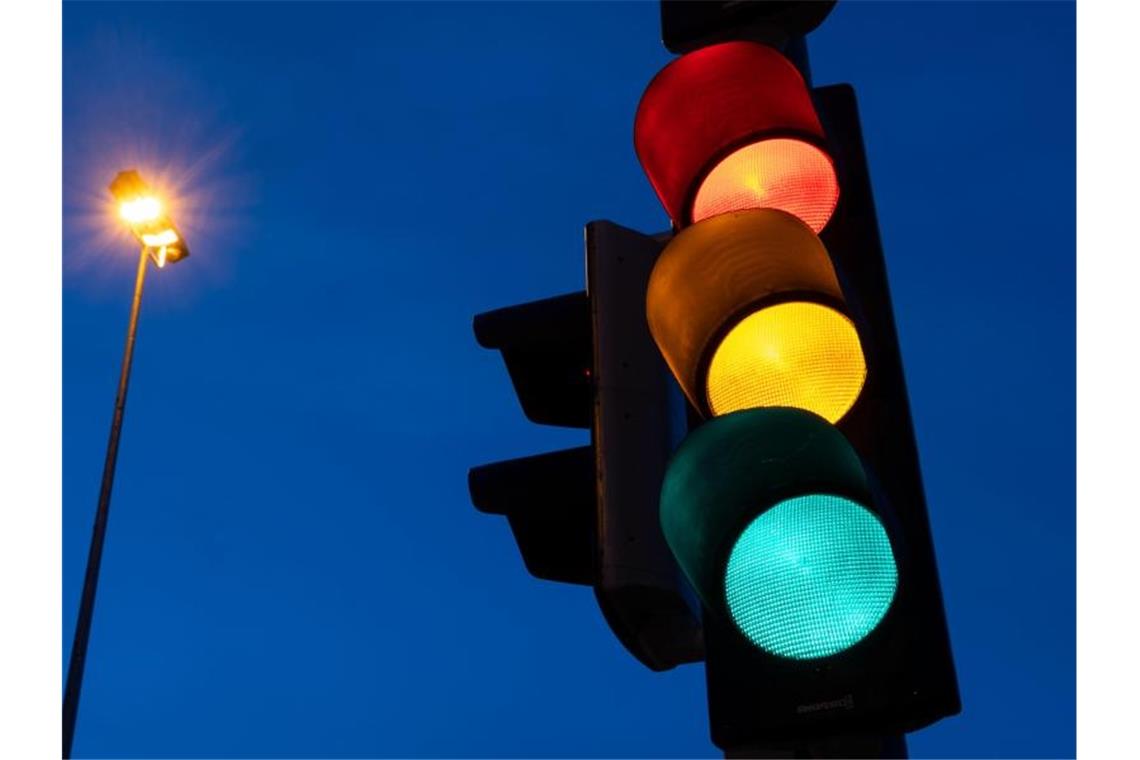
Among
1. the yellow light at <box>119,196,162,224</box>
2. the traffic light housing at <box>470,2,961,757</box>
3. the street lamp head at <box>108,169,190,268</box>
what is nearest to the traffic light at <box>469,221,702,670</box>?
the traffic light housing at <box>470,2,961,757</box>

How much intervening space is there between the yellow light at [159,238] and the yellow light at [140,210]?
0.16 metres

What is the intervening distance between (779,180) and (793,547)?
0.71 metres

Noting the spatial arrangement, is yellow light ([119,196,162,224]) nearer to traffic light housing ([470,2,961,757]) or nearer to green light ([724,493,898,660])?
traffic light housing ([470,2,961,757])

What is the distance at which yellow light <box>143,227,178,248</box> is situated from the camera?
1173 centimetres

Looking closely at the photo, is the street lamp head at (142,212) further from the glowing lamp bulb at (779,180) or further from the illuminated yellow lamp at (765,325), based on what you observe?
the illuminated yellow lamp at (765,325)

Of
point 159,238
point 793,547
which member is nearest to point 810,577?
point 793,547

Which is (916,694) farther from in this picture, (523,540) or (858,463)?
(523,540)

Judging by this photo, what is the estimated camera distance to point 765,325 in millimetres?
1701

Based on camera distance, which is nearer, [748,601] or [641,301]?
[748,601]

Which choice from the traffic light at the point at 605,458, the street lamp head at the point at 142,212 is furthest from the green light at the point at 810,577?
the street lamp head at the point at 142,212

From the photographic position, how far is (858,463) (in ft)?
4.83

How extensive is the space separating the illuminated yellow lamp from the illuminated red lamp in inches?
8.9
